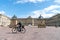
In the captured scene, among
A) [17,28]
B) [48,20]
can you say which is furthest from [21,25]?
[48,20]

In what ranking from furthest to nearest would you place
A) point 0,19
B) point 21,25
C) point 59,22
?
1. point 59,22
2. point 0,19
3. point 21,25

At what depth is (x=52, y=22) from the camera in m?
110

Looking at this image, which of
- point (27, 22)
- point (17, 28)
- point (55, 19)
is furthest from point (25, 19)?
point (17, 28)

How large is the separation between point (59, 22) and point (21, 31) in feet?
271

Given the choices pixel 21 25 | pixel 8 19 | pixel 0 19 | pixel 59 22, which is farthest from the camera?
pixel 8 19

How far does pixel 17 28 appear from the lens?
24453 mm

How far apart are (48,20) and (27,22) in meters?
13.9

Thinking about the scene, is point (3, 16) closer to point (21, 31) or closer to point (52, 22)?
point (52, 22)

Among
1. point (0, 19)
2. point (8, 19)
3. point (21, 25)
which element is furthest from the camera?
point (8, 19)

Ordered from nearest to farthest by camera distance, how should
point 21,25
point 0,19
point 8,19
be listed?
1. point 21,25
2. point 0,19
3. point 8,19

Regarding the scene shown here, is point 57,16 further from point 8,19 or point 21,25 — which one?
point 21,25

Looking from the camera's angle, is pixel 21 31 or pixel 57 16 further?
pixel 57 16

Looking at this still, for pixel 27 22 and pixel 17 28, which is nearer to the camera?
pixel 17 28

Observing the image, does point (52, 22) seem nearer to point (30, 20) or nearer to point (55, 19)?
point (55, 19)
